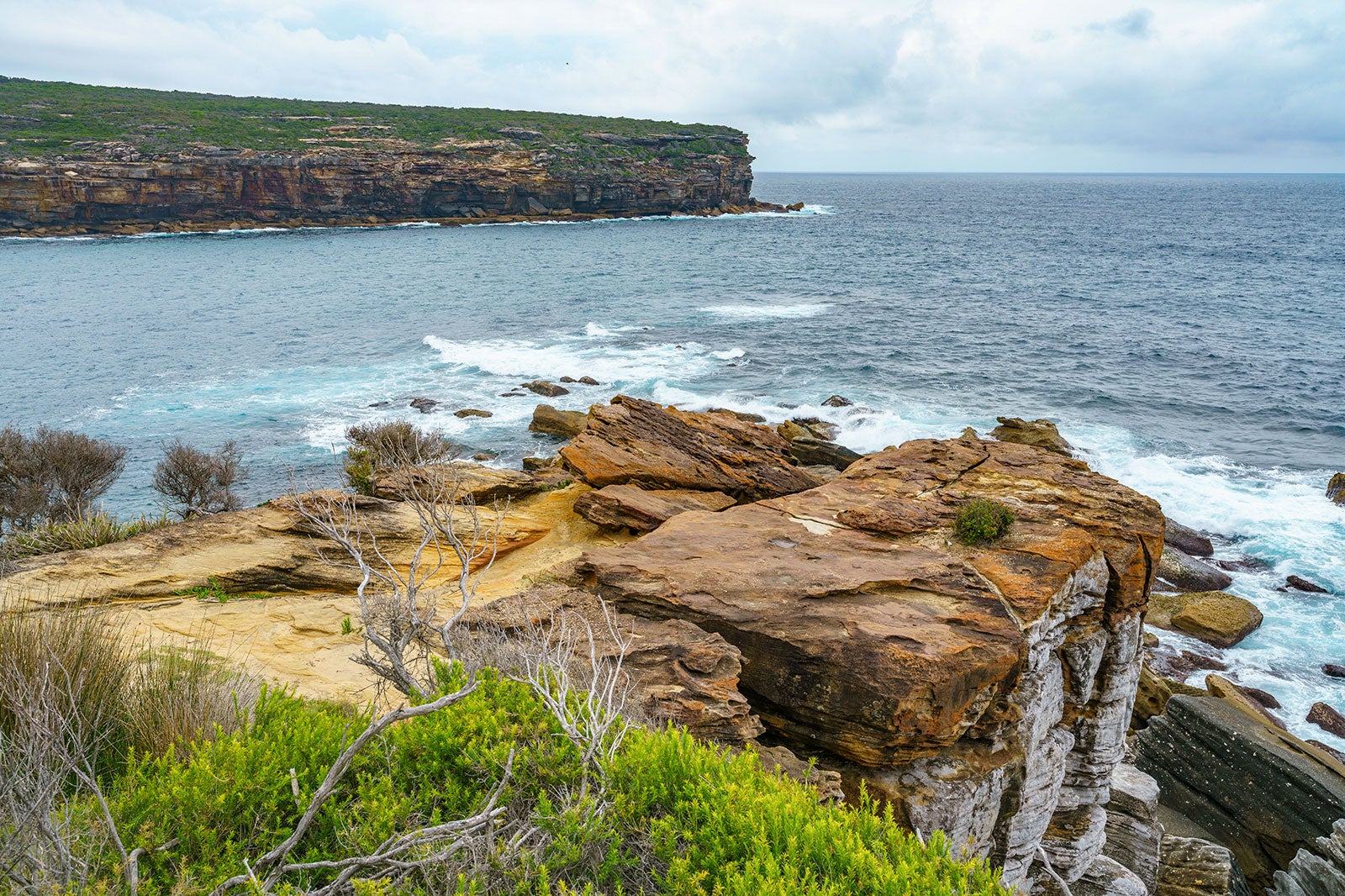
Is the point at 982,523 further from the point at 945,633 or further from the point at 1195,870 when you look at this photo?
the point at 1195,870

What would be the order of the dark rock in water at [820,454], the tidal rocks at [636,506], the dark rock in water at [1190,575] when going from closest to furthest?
the tidal rocks at [636,506] → the dark rock in water at [1190,575] → the dark rock in water at [820,454]


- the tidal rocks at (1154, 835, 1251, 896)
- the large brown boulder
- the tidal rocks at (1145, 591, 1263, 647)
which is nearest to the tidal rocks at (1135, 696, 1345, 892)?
the tidal rocks at (1154, 835, 1251, 896)

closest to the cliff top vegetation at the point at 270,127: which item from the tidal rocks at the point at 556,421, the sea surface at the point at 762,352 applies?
the sea surface at the point at 762,352

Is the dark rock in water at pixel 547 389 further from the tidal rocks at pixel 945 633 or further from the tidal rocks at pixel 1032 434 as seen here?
the tidal rocks at pixel 945 633

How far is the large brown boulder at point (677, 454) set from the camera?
56.9 ft

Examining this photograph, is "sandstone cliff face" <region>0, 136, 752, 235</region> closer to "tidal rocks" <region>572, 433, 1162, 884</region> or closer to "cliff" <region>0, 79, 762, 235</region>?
"cliff" <region>0, 79, 762, 235</region>

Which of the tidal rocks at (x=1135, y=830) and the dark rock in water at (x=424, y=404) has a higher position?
the dark rock in water at (x=424, y=404)

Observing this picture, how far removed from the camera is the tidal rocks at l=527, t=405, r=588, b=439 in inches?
1281

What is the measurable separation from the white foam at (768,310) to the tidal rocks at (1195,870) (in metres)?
46.2

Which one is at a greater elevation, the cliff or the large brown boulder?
the cliff

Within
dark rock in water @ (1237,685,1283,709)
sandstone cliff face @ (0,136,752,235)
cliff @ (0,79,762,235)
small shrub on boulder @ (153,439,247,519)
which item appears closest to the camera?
dark rock in water @ (1237,685,1283,709)

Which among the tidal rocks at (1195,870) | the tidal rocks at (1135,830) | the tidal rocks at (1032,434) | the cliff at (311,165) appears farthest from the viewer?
the cliff at (311,165)

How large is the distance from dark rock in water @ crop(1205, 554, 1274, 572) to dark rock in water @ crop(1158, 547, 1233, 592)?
1.54 ft

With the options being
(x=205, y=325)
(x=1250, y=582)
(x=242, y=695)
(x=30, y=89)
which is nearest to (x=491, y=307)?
(x=205, y=325)
